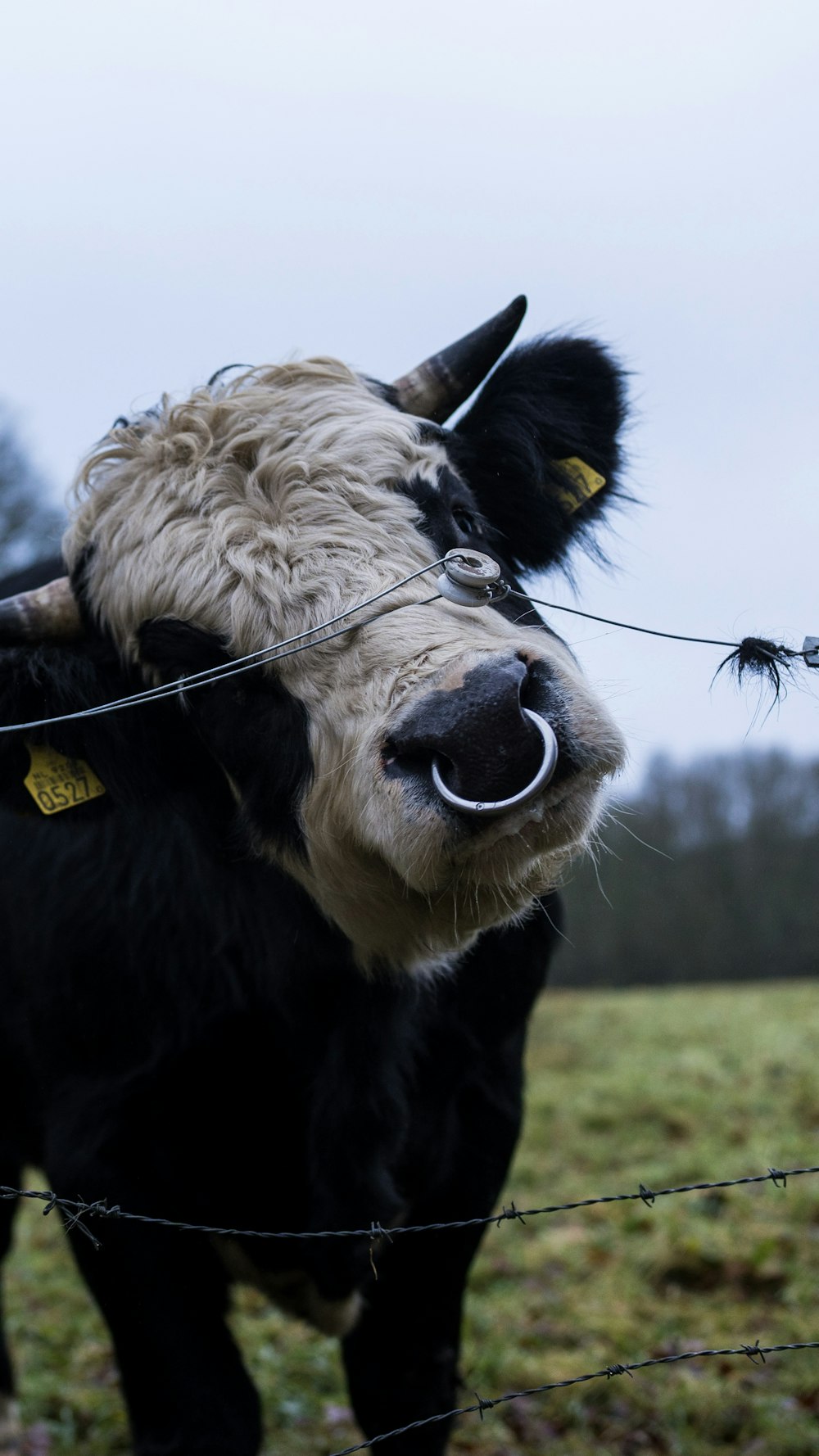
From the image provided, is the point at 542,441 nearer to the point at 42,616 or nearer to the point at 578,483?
the point at 578,483

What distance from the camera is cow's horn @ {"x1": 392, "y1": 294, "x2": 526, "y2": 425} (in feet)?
10.1

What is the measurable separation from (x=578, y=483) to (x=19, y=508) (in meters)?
9.26

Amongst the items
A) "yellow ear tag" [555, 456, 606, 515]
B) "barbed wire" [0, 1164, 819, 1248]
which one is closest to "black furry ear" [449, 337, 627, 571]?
"yellow ear tag" [555, 456, 606, 515]

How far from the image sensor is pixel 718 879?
63.4ft

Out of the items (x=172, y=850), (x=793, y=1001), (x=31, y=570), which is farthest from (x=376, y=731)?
(x=793, y=1001)

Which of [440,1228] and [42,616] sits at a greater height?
[42,616]

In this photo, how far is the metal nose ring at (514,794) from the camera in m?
2.09

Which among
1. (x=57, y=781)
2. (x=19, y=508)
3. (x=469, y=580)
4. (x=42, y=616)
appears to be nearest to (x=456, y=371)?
(x=469, y=580)

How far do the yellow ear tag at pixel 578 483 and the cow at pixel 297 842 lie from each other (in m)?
0.01

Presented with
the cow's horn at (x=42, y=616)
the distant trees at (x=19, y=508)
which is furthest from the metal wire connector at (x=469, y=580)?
the distant trees at (x=19, y=508)

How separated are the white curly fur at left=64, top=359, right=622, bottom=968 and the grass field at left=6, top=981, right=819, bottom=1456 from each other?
2075mm

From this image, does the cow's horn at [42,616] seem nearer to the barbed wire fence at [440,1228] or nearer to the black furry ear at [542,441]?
the black furry ear at [542,441]

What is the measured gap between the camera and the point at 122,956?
3213 mm

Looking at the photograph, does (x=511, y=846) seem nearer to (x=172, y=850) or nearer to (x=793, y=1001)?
(x=172, y=850)
